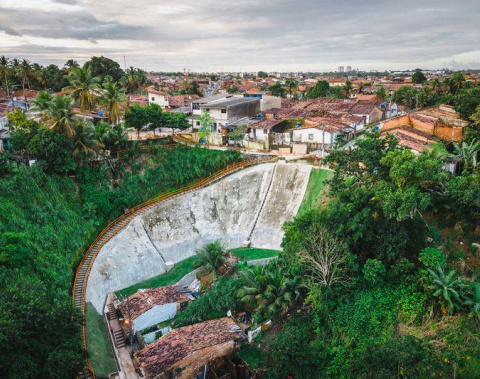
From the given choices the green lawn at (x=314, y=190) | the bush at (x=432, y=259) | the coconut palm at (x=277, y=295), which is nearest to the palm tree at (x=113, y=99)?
the green lawn at (x=314, y=190)

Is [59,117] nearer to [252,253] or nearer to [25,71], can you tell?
[252,253]

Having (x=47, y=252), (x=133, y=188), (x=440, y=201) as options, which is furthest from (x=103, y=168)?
(x=440, y=201)

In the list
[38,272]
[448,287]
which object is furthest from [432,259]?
[38,272]

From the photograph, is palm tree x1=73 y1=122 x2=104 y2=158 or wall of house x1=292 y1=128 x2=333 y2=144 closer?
palm tree x1=73 y1=122 x2=104 y2=158

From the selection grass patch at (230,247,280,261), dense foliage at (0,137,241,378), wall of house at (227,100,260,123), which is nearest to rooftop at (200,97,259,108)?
wall of house at (227,100,260,123)

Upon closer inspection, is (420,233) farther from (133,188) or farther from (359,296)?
(133,188)

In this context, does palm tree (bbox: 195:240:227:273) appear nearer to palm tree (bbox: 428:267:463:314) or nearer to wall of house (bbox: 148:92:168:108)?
palm tree (bbox: 428:267:463:314)
